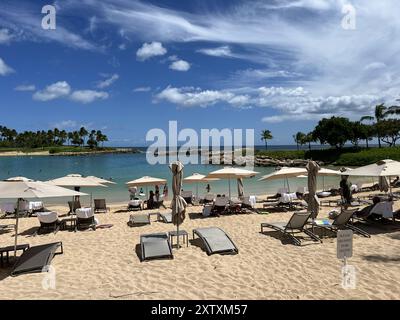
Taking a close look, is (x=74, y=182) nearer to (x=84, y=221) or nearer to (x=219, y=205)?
(x=84, y=221)

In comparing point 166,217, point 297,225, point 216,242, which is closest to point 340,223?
point 297,225

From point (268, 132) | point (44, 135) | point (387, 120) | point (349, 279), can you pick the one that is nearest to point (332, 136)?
point (387, 120)

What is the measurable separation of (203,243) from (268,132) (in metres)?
101

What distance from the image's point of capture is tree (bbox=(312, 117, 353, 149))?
65188mm

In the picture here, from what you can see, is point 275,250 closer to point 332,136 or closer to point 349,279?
point 349,279

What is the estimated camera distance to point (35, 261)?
745 centimetres

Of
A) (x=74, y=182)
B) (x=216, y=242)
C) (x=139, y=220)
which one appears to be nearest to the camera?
(x=216, y=242)

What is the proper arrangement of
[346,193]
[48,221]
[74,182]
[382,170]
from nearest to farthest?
1. [382,170]
2. [48,221]
3. [74,182]
4. [346,193]

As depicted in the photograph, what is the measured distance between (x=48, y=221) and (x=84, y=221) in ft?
3.90

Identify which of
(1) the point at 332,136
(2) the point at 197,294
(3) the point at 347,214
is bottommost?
(2) the point at 197,294

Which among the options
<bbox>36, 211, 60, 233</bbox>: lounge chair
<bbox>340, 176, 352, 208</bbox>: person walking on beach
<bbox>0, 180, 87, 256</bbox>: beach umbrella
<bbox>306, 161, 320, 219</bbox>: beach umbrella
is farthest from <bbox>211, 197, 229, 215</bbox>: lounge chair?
<bbox>0, 180, 87, 256</bbox>: beach umbrella

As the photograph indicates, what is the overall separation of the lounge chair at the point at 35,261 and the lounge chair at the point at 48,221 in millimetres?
3697

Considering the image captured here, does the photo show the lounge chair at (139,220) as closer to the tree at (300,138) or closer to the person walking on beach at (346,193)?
the person walking on beach at (346,193)

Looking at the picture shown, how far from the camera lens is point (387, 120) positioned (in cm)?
6694
